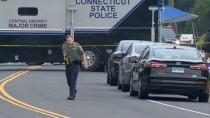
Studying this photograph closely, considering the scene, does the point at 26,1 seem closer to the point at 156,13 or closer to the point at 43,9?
the point at 43,9

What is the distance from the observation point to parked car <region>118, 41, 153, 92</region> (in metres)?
25.7

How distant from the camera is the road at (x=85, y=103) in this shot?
1812 centimetres

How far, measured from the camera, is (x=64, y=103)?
2095 centimetres

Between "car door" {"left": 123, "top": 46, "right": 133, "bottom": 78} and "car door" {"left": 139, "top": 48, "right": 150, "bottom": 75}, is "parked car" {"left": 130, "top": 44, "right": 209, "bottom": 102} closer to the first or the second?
"car door" {"left": 139, "top": 48, "right": 150, "bottom": 75}

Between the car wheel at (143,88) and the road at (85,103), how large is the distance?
7.4 inches

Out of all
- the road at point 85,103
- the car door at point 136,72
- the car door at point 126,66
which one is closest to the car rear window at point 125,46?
the road at point 85,103

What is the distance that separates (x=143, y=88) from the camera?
22.5 m

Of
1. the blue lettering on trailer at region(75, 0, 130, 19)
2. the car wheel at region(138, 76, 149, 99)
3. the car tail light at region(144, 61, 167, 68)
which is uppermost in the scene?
the blue lettering on trailer at region(75, 0, 130, 19)

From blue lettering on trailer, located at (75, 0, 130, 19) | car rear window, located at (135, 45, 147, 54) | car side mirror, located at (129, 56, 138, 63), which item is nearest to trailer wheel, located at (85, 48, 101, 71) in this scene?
blue lettering on trailer, located at (75, 0, 130, 19)

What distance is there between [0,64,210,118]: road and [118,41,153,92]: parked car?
0.32 metres

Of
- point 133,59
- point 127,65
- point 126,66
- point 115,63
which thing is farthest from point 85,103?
point 115,63

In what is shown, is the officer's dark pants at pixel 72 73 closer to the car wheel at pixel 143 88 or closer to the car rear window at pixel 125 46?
the car wheel at pixel 143 88

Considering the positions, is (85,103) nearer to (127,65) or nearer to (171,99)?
(171,99)

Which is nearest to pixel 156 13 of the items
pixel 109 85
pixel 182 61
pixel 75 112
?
pixel 109 85
